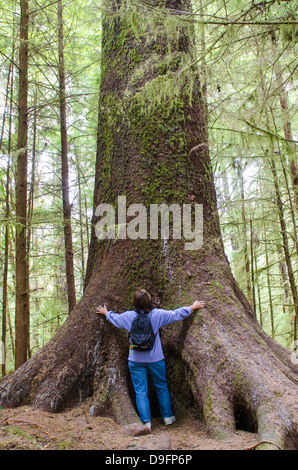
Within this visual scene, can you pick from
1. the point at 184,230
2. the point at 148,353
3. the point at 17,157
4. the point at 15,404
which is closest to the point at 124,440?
the point at 148,353

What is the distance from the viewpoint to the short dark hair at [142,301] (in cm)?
381

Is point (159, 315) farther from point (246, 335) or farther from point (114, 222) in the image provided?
point (114, 222)

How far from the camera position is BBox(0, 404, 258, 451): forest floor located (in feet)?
8.04

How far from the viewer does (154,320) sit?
374cm

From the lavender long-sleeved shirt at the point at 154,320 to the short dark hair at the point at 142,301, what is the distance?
0.24ft

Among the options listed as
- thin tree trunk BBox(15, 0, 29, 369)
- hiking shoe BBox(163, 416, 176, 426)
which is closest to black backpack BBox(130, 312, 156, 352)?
hiking shoe BBox(163, 416, 176, 426)

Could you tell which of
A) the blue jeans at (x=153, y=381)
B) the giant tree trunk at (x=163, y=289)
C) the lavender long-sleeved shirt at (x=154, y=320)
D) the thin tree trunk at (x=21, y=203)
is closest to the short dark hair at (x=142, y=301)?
the lavender long-sleeved shirt at (x=154, y=320)

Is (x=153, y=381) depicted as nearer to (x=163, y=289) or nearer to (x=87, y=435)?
(x=163, y=289)

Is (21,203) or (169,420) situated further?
(21,203)

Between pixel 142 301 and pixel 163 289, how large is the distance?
0.33 meters

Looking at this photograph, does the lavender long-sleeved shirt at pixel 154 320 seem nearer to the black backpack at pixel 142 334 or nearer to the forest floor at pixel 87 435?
the black backpack at pixel 142 334

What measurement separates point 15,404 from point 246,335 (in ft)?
8.79

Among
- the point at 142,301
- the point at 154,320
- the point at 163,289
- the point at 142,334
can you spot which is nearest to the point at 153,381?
the point at 142,334

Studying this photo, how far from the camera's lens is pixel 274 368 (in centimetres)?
329
